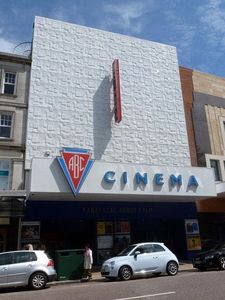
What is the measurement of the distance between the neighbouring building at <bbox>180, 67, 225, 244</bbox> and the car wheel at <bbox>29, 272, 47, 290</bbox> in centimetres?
1351

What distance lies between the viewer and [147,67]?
85.4ft

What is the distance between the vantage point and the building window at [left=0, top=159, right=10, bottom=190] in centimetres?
1912

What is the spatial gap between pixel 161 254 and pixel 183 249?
7.61 m

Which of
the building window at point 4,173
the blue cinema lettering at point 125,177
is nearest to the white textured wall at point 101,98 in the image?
the building window at point 4,173

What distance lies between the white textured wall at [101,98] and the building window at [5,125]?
Answer: 1217mm

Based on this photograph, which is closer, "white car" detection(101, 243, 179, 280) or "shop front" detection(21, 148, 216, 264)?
"white car" detection(101, 243, 179, 280)

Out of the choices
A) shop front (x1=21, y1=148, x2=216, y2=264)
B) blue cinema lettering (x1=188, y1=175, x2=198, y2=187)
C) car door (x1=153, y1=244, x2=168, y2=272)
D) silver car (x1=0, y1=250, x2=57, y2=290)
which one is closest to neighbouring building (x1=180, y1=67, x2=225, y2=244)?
shop front (x1=21, y1=148, x2=216, y2=264)

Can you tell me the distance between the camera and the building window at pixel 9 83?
21141mm

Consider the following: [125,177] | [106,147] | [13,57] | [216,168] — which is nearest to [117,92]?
[106,147]

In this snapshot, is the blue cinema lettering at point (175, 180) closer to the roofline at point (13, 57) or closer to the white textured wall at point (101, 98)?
the white textured wall at point (101, 98)

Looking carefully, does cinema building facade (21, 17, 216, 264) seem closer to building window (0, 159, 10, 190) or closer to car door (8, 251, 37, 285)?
building window (0, 159, 10, 190)

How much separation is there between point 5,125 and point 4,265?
383 inches

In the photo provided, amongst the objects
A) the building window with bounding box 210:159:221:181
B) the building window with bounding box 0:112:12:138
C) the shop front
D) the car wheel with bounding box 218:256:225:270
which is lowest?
the car wheel with bounding box 218:256:225:270

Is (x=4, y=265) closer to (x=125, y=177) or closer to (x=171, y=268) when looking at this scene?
(x=171, y=268)
